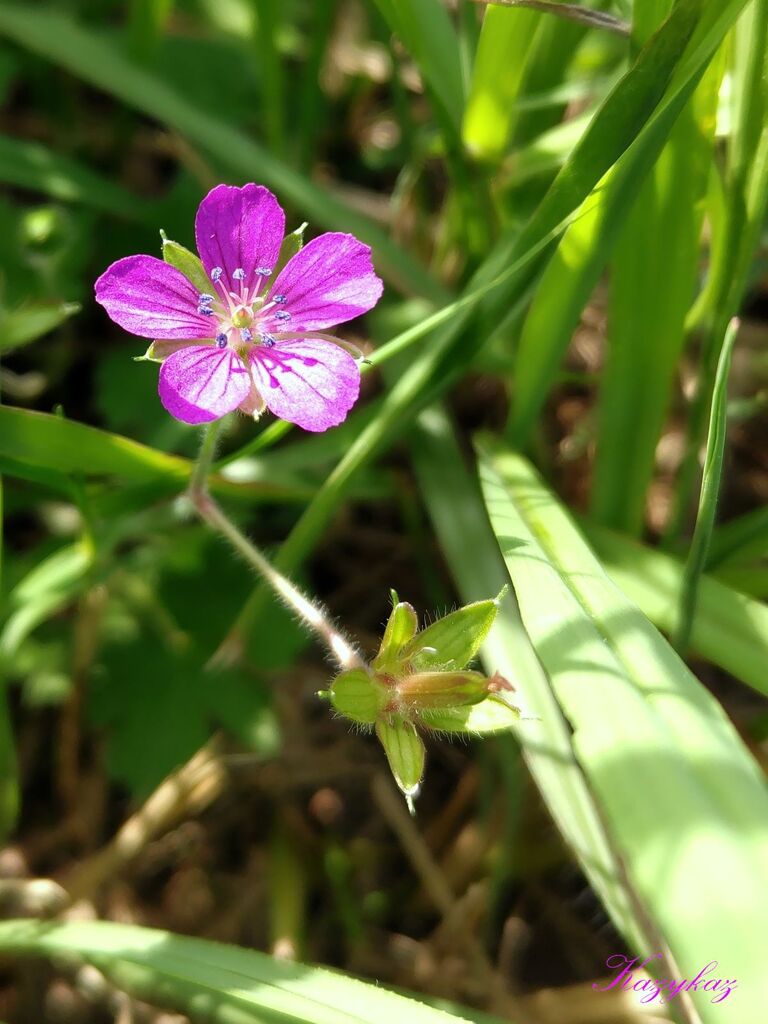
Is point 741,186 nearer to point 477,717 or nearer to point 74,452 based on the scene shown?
point 477,717

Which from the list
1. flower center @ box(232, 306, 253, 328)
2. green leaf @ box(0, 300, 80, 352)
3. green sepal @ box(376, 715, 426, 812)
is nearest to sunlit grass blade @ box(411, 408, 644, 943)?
green sepal @ box(376, 715, 426, 812)

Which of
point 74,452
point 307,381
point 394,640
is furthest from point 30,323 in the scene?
point 394,640

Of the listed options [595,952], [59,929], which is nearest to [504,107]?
[59,929]

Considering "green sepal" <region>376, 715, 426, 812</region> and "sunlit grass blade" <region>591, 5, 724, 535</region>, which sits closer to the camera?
"green sepal" <region>376, 715, 426, 812</region>

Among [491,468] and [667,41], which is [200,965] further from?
[667,41]

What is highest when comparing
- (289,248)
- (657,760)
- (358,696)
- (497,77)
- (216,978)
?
(497,77)

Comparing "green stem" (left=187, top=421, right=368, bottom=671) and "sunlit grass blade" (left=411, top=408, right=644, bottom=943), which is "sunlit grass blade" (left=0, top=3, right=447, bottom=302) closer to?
"sunlit grass blade" (left=411, top=408, right=644, bottom=943)
